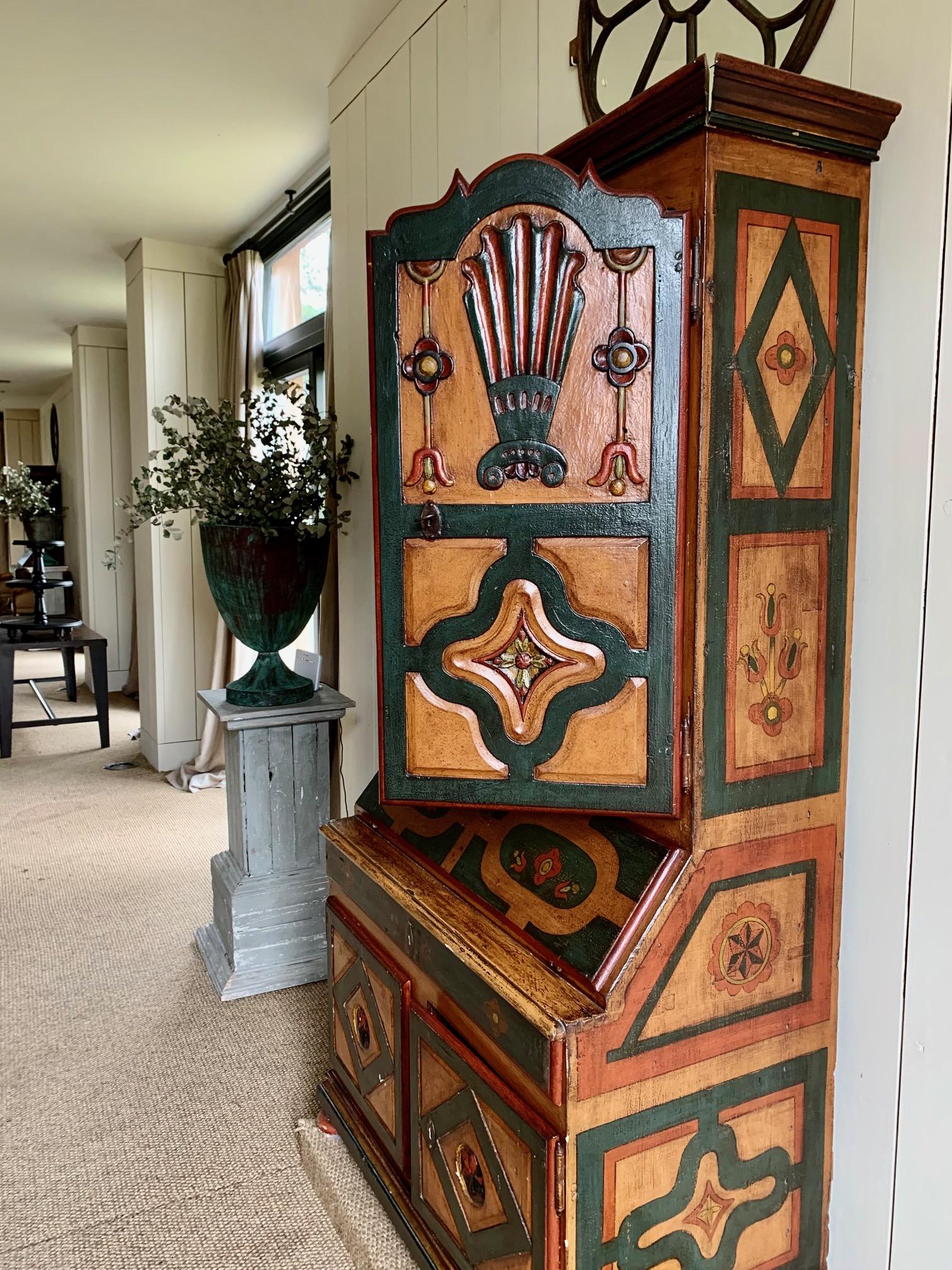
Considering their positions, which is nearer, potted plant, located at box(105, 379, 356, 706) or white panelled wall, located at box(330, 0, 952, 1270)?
white panelled wall, located at box(330, 0, 952, 1270)

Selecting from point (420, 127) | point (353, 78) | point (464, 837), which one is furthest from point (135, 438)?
point (464, 837)

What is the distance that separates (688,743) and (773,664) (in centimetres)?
16

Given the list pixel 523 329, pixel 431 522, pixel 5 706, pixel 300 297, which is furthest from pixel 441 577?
pixel 5 706

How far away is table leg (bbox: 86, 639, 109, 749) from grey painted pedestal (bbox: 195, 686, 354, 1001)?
2.96m

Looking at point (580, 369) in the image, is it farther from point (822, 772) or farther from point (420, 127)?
point (420, 127)

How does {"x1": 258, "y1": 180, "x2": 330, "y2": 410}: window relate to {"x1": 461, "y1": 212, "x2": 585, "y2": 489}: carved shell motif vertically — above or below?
above

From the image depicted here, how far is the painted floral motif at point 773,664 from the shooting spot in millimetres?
1184

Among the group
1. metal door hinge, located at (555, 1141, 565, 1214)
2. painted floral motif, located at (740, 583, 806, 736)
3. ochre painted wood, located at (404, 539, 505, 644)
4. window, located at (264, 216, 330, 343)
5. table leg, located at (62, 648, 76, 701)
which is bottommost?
table leg, located at (62, 648, 76, 701)

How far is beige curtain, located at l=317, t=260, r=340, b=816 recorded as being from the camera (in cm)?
304

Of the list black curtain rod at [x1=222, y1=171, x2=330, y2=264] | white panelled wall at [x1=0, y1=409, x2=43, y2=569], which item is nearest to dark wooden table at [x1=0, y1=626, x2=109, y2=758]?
black curtain rod at [x1=222, y1=171, x2=330, y2=264]

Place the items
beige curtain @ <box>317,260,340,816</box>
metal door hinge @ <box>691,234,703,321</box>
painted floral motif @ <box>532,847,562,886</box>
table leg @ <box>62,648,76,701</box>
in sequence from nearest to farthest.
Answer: metal door hinge @ <box>691,234,703,321</box> < painted floral motif @ <box>532,847,562,886</box> < beige curtain @ <box>317,260,340,816</box> < table leg @ <box>62,648,76,701</box>

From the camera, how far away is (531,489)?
1178 millimetres

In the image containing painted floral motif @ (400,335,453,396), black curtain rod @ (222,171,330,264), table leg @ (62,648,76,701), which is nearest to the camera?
painted floral motif @ (400,335,453,396)

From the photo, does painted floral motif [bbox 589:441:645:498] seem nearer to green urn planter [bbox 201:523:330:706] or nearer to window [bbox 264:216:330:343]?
green urn planter [bbox 201:523:330:706]
